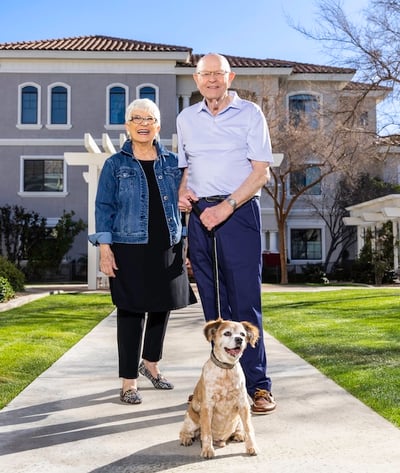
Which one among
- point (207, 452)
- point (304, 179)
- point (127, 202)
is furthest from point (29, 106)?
point (207, 452)

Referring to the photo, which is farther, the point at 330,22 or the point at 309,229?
the point at 309,229

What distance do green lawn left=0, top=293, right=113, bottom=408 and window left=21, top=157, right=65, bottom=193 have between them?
15728 mm

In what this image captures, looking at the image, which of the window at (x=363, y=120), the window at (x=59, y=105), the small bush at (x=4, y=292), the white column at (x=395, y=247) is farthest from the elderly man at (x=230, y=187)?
the window at (x=59, y=105)

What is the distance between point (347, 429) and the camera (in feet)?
11.9

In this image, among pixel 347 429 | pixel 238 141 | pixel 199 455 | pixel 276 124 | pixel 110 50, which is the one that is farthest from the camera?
pixel 110 50

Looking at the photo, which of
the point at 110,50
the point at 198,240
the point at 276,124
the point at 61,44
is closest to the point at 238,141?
the point at 198,240

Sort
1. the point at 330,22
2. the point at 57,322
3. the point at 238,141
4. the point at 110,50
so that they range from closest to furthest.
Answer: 1. the point at 238,141
2. the point at 57,322
3. the point at 330,22
4. the point at 110,50

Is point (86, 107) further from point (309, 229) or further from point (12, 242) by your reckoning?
point (309, 229)

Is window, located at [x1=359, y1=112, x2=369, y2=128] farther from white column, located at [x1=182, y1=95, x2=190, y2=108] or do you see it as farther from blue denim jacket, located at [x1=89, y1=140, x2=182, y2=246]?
blue denim jacket, located at [x1=89, y1=140, x2=182, y2=246]

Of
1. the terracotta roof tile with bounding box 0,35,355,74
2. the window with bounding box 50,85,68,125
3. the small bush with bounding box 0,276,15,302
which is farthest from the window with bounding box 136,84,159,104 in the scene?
the small bush with bounding box 0,276,15,302

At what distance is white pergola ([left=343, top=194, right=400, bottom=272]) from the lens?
24359mm

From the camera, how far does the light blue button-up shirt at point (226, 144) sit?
397 cm

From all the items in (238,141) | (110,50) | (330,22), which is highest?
(110,50)

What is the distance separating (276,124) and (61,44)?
11.6 m
